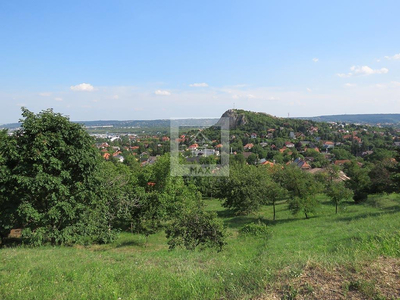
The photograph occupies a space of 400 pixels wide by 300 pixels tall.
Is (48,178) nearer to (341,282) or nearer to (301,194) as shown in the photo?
(341,282)

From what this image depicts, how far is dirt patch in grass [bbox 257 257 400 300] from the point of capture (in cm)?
386

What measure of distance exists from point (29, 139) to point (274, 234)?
47.6 feet

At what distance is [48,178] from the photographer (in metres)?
10.0

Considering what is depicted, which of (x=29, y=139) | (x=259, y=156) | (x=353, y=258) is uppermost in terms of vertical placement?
(x=29, y=139)

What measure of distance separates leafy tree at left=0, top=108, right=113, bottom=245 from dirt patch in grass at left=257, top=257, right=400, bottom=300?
9.36m

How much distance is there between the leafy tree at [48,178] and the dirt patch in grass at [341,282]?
9360 mm

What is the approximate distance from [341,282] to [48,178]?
33.7ft

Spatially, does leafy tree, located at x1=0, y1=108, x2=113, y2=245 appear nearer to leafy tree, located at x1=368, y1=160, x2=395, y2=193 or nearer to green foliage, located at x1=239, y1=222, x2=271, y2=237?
green foliage, located at x1=239, y1=222, x2=271, y2=237

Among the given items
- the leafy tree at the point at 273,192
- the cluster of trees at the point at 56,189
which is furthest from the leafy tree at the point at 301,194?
the cluster of trees at the point at 56,189

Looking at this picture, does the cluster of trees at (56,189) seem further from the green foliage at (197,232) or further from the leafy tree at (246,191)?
the leafy tree at (246,191)

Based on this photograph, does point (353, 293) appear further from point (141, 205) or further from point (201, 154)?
point (201, 154)

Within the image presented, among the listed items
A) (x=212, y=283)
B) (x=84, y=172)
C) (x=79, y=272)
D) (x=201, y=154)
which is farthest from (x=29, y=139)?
(x=201, y=154)

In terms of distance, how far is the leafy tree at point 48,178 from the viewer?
10062 mm

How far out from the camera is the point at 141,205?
651 inches
